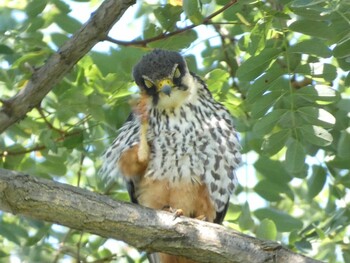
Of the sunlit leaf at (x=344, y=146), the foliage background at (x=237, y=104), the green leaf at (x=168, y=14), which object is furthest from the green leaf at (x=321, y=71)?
the green leaf at (x=168, y=14)

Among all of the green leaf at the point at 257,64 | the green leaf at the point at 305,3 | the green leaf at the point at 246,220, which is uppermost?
the green leaf at the point at 305,3

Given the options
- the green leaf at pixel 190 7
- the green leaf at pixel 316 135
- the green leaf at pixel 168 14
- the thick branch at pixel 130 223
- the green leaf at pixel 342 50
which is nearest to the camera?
the thick branch at pixel 130 223

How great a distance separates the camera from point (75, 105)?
433 centimetres

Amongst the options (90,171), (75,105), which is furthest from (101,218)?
(90,171)

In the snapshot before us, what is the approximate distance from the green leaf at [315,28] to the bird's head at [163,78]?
35.8 inches

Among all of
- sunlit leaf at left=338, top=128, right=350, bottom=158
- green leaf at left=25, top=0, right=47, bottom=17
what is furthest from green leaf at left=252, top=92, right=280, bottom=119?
green leaf at left=25, top=0, right=47, bottom=17

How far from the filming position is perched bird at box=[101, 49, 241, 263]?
4.35 m

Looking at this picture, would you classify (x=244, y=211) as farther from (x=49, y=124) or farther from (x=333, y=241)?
(x=49, y=124)

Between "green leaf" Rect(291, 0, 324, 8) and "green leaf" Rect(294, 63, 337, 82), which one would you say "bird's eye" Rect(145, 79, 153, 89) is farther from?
"green leaf" Rect(291, 0, 324, 8)

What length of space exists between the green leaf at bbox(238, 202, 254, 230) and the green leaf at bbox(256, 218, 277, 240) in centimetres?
18

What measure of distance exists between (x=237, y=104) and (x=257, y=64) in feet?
2.59

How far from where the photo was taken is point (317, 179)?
469cm

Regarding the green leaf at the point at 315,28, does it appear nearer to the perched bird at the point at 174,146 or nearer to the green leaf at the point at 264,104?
the green leaf at the point at 264,104

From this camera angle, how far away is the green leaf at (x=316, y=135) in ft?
12.6
